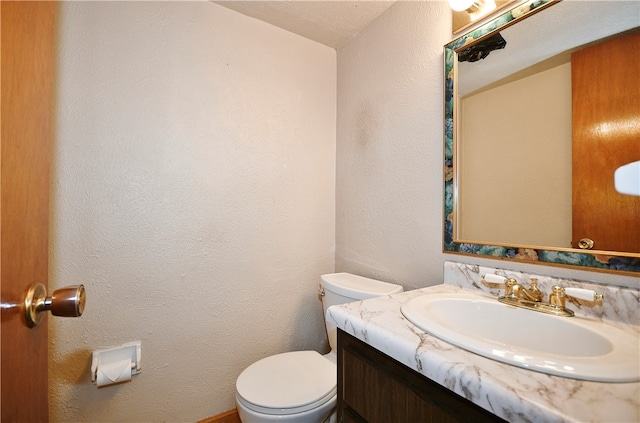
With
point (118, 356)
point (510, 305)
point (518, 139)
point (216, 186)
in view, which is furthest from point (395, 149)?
point (118, 356)

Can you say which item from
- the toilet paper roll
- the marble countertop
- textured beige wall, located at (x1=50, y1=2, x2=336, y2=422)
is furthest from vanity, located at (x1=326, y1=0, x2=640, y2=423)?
the toilet paper roll

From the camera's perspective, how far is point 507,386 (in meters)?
0.41

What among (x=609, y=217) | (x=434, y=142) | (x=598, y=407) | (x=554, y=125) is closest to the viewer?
(x=598, y=407)

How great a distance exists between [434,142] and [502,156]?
10.5 inches

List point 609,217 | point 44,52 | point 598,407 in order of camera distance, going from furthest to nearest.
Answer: point 609,217
point 44,52
point 598,407

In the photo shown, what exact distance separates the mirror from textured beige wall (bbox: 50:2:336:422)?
80 cm

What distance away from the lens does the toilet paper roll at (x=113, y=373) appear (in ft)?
3.39

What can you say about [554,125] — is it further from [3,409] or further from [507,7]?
[3,409]

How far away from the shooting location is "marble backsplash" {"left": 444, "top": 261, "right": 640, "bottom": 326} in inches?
25.2

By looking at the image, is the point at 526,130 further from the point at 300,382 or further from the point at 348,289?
the point at 300,382

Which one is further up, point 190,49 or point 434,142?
point 190,49

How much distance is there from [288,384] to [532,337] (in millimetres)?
864

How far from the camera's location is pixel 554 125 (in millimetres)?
797

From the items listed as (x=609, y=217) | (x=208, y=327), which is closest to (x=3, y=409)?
(x=208, y=327)
